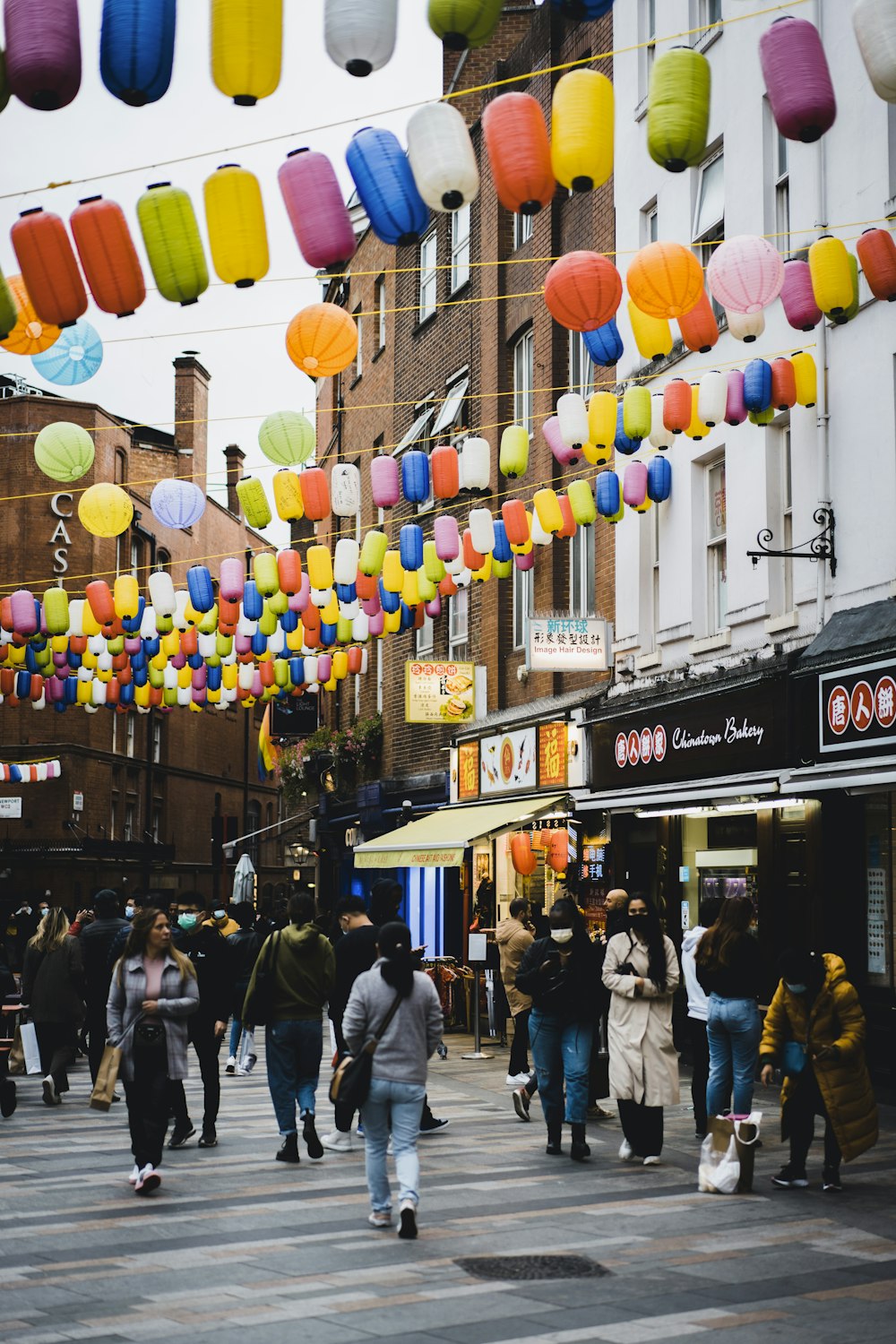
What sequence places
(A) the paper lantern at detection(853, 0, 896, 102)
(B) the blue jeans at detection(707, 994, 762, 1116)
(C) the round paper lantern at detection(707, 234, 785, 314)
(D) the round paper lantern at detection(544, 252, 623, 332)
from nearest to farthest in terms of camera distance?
(A) the paper lantern at detection(853, 0, 896, 102), (B) the blue jeans at detection(707, 994, 762, 1116), (D) the round paper lantern at detection(544, 252, 623, 332), (C) the round paper lantern at detection(707, 234, 785, 314)

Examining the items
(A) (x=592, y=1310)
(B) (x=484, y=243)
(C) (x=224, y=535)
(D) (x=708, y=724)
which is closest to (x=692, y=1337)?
(A) (x=592, y=1310)

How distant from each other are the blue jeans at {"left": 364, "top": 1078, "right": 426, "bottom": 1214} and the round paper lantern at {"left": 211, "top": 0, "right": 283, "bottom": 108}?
5452 millimetres

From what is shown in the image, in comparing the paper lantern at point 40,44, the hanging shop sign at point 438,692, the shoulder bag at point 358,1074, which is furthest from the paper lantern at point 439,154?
the hanging shop sign at point 438,692

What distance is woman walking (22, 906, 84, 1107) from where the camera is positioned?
1490 centimetres

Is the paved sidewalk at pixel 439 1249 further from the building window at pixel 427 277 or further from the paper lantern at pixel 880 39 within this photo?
the building window at pixel 427 277

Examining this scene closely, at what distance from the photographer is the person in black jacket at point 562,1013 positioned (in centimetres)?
1127

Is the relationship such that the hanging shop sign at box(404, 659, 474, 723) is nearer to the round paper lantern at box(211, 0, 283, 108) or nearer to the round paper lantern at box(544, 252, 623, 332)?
the round paper lantern at box(544, 252, 623, 332)

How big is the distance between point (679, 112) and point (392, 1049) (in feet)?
18.2

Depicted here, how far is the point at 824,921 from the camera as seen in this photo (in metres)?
14.6

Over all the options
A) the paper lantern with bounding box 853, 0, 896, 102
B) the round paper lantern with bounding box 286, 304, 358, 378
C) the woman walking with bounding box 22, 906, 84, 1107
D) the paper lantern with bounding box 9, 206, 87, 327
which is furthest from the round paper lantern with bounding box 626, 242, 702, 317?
the woman walking with bounding box 22, 906, 84, 1107

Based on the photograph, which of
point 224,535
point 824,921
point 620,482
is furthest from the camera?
point 224,535

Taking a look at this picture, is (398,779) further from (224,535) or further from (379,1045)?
(224,535)

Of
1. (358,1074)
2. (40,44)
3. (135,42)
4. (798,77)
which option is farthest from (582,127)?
(358,1074)

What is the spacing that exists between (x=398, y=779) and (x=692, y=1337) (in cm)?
2240
